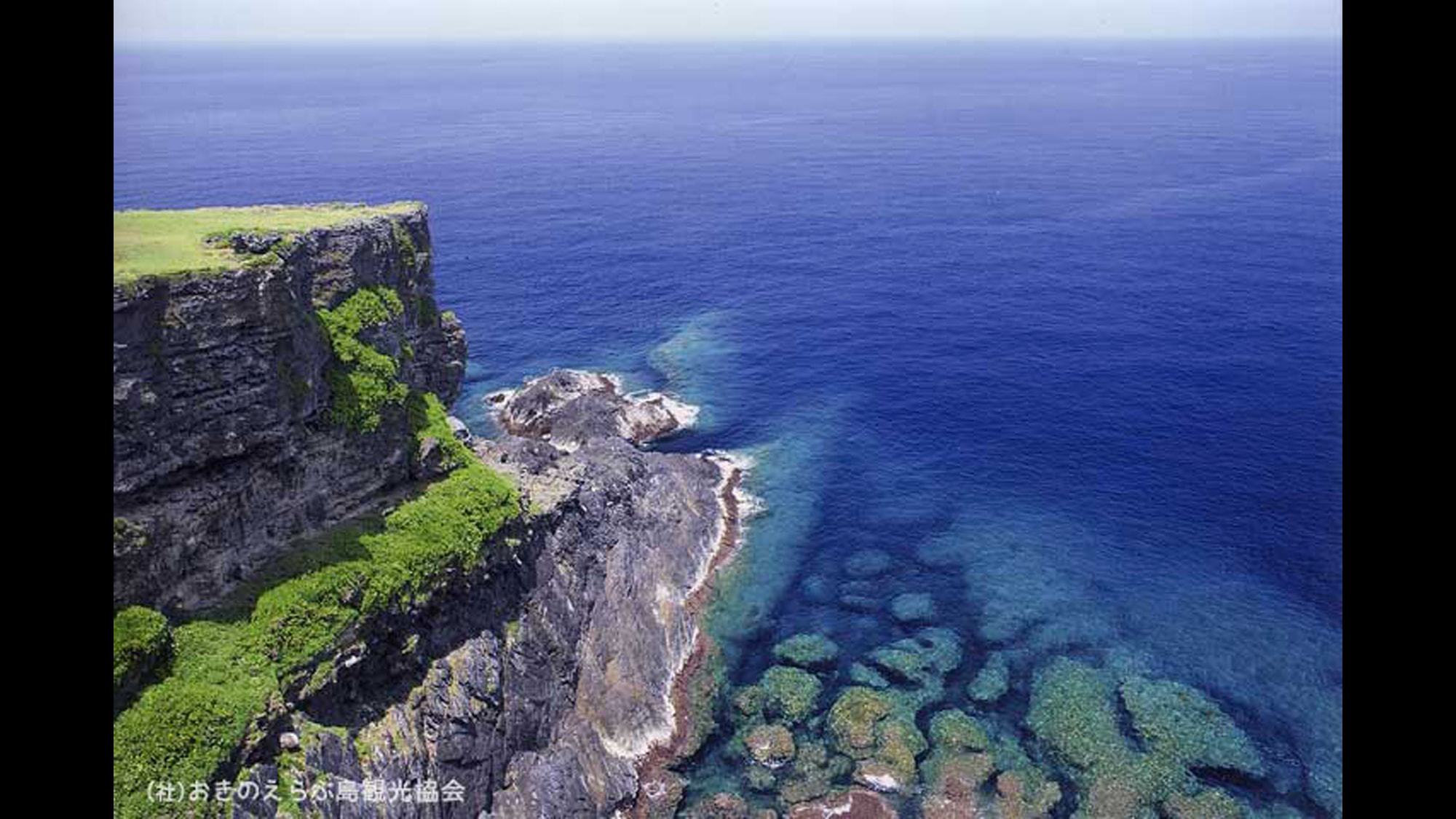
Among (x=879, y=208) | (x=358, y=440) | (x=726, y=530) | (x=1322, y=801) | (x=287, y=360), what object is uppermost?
(x=879, y=208)

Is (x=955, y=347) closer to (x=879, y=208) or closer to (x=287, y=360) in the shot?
(x=879, y=208)

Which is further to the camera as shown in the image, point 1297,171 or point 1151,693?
point 1297,171

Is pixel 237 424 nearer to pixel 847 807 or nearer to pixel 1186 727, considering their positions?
pixel 847 807

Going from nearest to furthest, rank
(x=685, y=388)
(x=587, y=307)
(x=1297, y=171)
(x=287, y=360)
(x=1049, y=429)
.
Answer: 1. (x=287, y=360)
2. (x=1049, y=429)
3. (x=685, y=388)
4. (x=587, y=307)
5. (x=1297, y=171)

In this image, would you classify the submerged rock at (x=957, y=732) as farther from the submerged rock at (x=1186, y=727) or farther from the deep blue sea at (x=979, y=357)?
the submerged rock at (x=1186, y=727)

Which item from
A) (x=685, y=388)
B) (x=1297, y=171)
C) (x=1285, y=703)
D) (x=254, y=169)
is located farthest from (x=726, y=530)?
(x=1297, y=171)

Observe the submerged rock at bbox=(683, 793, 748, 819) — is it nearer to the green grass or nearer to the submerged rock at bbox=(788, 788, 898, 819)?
the submerged rock at bbox=(788, 788, 898, 819)
